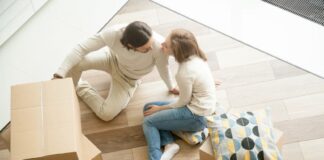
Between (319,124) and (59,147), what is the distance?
1.37 m

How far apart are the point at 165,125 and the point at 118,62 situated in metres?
0.41

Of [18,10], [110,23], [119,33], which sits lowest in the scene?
[110,23]

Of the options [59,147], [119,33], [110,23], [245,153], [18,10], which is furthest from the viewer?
[110,23]

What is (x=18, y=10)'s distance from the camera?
7.76 ft

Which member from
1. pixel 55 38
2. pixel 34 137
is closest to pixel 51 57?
pixel 55 38

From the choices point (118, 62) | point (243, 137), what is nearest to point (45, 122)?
point (118, 62)

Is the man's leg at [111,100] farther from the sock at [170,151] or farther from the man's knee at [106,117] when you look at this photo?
the sock at [170,151]

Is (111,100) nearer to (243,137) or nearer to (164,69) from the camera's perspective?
(164,69)

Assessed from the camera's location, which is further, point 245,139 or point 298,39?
point 298,39

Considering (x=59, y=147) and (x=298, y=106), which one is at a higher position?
(x=59, y=147)

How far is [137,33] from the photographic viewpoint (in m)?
2.02

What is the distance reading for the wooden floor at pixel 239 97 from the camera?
2359mm

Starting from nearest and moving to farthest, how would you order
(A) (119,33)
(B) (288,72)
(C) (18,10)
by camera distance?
(A) (119,33)
(C) (18,10)
(B) (288,72)

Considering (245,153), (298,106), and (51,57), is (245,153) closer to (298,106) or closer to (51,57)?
(298,106)
